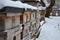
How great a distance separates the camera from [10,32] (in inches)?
119

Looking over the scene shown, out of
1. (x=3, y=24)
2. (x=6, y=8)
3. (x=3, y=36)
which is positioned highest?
(x=6, y=8)

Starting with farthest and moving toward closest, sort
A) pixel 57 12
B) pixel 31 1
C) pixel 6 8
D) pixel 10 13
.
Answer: pixel 57 12 < pixel 31 1 < pixel 10 13 < pixel 6 8

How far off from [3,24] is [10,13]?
21cm

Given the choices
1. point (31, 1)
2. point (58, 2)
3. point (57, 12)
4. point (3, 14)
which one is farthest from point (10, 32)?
point (58, 2)

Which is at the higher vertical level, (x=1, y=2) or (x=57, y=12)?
(x=1, y=2)

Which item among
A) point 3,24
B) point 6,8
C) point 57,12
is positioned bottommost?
point 57,12

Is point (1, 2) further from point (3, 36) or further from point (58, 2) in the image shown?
point (58, 2)

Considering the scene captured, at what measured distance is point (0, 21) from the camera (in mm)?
2867

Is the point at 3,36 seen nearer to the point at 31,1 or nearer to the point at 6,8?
the point at 6,8

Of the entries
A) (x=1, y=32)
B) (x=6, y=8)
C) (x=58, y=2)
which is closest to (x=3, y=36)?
(x=1, y=32)

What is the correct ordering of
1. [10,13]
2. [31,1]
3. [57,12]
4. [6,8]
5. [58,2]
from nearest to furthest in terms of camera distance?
[6,8] → [10,13] → [31,1] → [57,12] → [58,2]

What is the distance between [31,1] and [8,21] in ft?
16.9

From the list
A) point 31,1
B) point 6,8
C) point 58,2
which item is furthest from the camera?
point 58,2

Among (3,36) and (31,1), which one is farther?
(31,1)
